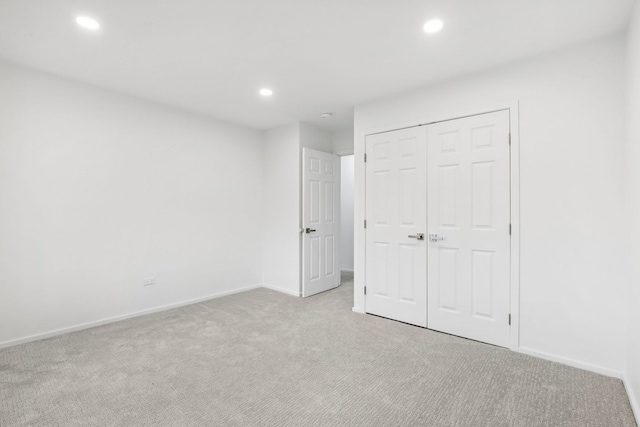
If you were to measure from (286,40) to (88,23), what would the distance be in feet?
4.60

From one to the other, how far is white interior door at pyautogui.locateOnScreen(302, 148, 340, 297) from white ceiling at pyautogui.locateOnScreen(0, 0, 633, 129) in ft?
4.51

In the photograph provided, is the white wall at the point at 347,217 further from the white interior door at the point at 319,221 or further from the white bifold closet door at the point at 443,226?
the white bifold closet door at the point at 443,226

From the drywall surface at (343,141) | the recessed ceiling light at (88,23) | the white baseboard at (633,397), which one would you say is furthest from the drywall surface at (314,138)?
the white baseboard at (633,397)

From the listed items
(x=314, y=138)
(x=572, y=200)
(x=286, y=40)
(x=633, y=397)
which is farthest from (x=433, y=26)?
(x=633, y=397)

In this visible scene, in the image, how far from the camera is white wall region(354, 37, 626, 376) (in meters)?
2.19

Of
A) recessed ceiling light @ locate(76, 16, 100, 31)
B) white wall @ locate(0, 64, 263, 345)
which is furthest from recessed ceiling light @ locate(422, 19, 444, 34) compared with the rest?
white wall @ locate(0, 64, 263, 345)

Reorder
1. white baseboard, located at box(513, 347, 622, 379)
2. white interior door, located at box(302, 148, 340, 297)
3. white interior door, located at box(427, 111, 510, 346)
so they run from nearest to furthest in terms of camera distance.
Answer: white baseboard, located at box(513, 347, 622, 379) → white interior door, located at box(427, 111, 510, 346) → white interior door, located at box(302, 148, 340, 297)

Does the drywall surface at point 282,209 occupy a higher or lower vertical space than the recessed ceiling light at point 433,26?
lower

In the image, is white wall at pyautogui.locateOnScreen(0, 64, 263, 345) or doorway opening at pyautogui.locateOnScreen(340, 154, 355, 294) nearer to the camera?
white wall at pyautogui.locateOnScreen(0, 64, 263, 345)

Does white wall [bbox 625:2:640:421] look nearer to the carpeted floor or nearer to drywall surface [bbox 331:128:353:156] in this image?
the carpeted floor

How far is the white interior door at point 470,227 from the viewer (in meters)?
2.65

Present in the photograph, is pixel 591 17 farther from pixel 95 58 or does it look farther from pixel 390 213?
pixel 95 58

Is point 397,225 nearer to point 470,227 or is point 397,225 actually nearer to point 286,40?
point 470,227

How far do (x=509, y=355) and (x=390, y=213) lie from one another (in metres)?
1.67
